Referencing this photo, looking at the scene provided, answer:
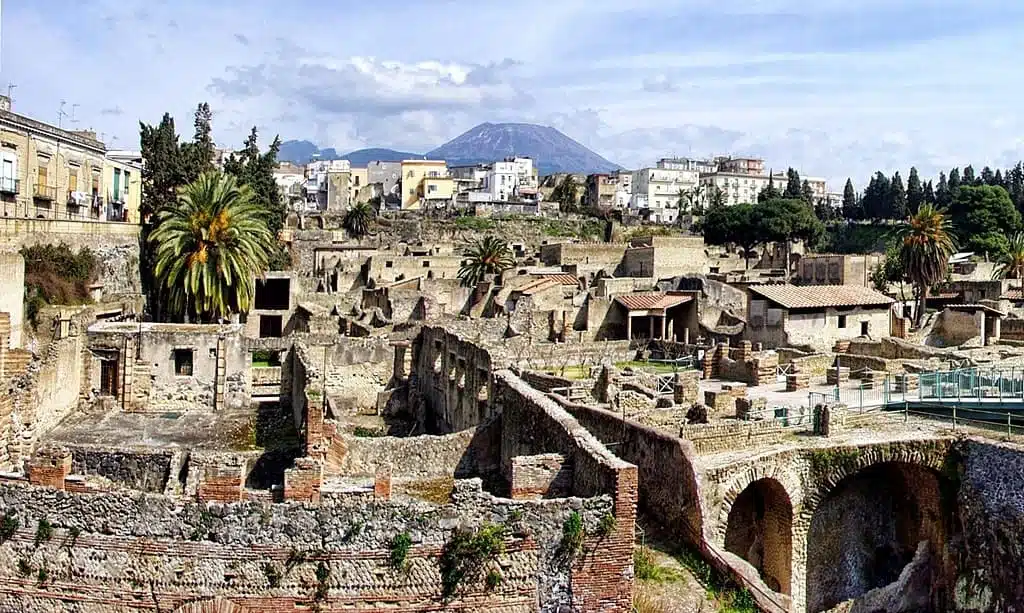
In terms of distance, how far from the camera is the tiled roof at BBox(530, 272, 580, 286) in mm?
55188

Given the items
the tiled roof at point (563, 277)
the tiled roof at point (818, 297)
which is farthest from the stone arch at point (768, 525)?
the tiled roof at point (563, 277)

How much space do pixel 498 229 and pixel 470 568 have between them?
3529 inches

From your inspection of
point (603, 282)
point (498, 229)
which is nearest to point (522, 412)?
point (603, 282)

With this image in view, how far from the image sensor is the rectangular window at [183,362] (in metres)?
30.0

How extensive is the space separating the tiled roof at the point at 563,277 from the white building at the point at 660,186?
95576 mm

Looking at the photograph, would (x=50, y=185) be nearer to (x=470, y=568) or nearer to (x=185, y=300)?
(x=185, y=300)

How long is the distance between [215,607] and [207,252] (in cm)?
2997

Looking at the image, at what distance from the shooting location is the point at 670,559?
16312 millimetres

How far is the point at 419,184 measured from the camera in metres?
137

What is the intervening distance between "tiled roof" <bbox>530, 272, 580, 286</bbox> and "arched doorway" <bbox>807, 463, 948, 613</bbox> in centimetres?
3336

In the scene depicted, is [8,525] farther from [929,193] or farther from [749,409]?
[929,193]

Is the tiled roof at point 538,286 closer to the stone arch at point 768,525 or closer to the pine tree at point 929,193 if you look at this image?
the stone arch at point 768,525

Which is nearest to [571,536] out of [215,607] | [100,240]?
[215,607]

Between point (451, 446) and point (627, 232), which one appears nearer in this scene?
point (451, 446)
